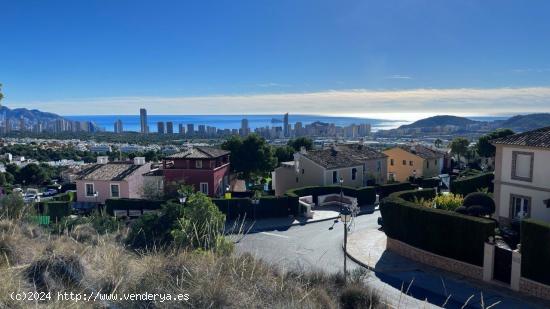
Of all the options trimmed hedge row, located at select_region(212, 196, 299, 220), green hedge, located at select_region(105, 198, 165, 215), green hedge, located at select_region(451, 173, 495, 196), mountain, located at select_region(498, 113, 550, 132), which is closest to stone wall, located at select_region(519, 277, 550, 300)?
trimmed hedge row, located at select_region(212, 196, 299, 220)

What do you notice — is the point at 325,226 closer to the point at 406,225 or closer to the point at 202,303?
the point at 406,225

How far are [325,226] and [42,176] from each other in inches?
A: 1880

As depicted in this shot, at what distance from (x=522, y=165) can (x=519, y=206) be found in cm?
200

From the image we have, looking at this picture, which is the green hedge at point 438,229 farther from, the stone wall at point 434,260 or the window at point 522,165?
the window at point 522,165

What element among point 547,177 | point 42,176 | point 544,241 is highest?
point 547,177

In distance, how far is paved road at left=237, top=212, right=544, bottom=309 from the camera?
13.3m

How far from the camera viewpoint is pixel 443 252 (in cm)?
1667

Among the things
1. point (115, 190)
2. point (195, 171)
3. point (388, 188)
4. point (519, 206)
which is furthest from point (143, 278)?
point (388, 188)

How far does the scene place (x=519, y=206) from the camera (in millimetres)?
19969

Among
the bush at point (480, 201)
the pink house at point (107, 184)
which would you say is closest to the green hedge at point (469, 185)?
the bush at point (480, 201)

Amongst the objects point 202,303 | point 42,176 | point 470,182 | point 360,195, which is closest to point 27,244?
point 202,303

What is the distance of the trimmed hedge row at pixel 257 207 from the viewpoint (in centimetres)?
2702

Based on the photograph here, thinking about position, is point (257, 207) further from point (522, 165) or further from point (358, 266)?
point (522, 165)

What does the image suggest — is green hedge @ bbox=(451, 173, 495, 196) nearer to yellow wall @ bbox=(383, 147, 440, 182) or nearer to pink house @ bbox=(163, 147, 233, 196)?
yellow wall @ bbox=(383, 147, 440, 182)
